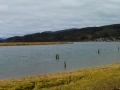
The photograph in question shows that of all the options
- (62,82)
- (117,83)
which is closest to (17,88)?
(62,82)

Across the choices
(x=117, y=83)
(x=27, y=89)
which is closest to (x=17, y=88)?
(x=27, y=89)

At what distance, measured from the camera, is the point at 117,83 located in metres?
15.6

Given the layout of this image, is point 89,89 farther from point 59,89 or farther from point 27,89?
point 27,89

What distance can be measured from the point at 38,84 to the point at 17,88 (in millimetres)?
1795

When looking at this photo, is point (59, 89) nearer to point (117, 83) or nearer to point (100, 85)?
point (100, 85)

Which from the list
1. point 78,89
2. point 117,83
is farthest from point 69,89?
point 117,83

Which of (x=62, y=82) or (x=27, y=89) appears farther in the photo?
(x=62, y=82)

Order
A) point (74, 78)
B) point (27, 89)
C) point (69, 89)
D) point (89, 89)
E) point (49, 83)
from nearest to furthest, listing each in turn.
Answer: point (89, 89), point (69, 89), point (27, 89), point (49, 83), point (74, 78)

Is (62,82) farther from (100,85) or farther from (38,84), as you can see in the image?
(100,85)

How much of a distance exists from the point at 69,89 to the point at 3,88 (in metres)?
6.36

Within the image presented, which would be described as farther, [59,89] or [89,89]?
[59,89]

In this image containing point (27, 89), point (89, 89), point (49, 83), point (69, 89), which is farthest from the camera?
point (49, 83)

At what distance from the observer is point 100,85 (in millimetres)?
15281

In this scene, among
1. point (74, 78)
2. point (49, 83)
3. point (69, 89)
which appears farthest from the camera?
point (74, 78)
